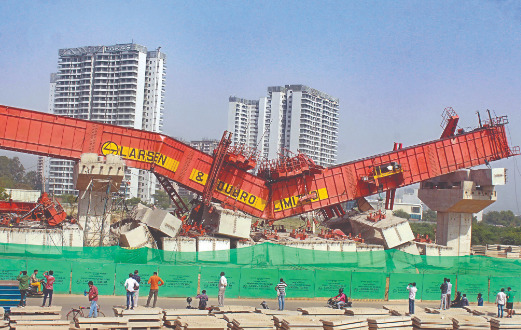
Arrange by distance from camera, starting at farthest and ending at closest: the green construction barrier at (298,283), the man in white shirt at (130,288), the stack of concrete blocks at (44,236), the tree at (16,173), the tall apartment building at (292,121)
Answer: the tall apartment building at (292,121)
the tree at (16,173)
the stack of concrete blocks at (44,236)
the green construction barrier at (298,283)
the man in white shirt at (130,288)

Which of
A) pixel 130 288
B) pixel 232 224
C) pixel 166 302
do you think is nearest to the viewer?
pixel 130 288

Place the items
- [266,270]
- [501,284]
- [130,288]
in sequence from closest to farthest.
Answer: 1. [130,288]
2. [266,270]
3. [501,284]

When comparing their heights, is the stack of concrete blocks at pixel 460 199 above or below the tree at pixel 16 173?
below

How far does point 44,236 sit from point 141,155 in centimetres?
743

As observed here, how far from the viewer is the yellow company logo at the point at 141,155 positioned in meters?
35.5

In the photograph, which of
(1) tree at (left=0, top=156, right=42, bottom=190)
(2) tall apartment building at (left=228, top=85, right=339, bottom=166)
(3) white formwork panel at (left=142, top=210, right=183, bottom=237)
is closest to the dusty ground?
(3) white formwork panel at (left=142, top=210, right=183, bottom=237)

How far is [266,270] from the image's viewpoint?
27.3m

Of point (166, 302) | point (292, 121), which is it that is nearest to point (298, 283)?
point (166, 302)

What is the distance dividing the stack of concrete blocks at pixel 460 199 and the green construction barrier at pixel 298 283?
1931cm

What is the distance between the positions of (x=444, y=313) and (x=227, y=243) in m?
15.8

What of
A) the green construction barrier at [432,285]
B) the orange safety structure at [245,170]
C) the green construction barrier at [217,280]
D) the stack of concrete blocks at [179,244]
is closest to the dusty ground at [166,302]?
the green construction barrier at [217,280]

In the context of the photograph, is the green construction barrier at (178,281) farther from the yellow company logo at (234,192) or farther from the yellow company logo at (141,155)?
the yellow company logo at (234,192)

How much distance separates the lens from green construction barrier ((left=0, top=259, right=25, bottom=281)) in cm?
2466

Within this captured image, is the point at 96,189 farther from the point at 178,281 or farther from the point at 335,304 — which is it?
the point at 335,304
